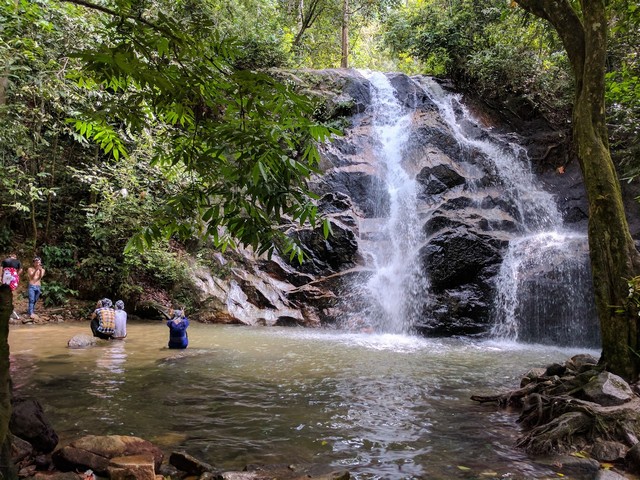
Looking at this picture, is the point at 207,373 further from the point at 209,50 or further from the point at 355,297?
the point at 355,297

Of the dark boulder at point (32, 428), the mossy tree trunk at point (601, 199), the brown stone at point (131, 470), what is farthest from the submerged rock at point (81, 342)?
the mossy tree trunk at point (601, 199)

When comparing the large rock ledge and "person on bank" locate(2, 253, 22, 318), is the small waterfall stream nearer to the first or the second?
the large rock ledge

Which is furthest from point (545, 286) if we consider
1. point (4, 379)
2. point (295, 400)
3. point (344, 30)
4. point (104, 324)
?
point (344, 30)

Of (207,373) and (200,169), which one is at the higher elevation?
(200,169)

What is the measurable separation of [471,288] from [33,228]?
47.5 feet

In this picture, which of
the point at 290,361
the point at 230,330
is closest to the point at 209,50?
the point at 290,361

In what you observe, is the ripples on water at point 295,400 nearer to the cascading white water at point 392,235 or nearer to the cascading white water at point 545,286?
the cascading white water at point 545,286

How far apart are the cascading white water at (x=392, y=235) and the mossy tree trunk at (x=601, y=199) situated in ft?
28.4

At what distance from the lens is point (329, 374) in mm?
7699

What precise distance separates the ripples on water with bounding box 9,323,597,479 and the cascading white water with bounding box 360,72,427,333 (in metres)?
3.75

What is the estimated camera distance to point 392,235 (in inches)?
645

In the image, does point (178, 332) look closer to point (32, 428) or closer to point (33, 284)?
point (32, 428)

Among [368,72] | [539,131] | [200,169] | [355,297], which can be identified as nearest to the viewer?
[200,169]

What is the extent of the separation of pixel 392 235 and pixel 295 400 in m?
10.9
